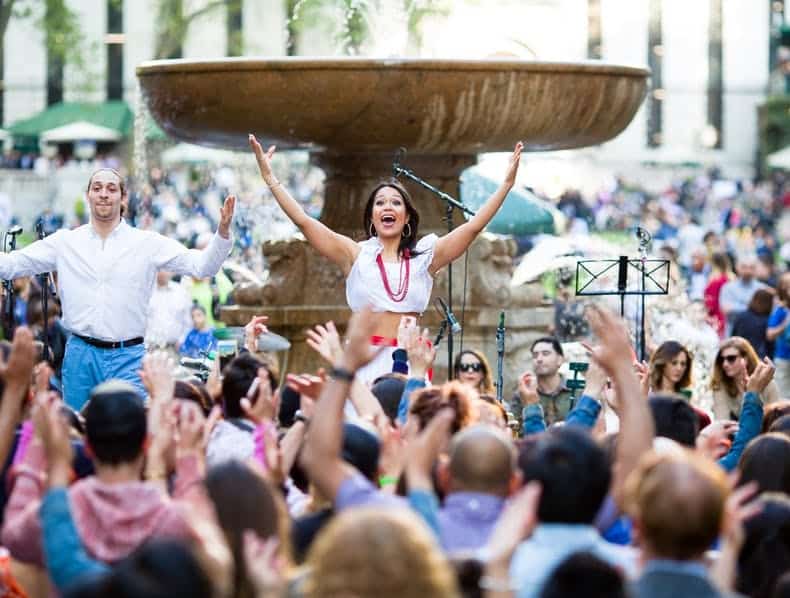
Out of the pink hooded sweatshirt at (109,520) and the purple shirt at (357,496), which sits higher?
the purple shirt at (357,496)

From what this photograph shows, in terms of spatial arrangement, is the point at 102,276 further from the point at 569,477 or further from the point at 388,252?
the point at 569,477

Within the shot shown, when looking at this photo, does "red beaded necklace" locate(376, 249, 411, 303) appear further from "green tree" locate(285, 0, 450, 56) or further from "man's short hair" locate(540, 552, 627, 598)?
"green tree" locate(285, 0, 450, 56)

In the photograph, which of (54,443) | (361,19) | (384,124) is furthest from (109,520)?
(361,19)

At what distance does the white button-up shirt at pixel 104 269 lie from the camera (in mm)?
9891

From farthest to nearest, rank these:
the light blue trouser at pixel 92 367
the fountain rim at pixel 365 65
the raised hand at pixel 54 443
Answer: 1. the fountain rim at pixel 365 65
2. the light blue trouser at pixel 92 367
3. the raised hand at pixel 54 443

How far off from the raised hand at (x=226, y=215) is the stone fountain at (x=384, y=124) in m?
3.35

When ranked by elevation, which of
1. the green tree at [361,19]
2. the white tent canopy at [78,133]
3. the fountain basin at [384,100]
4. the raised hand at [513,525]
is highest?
the white tent canopy at [78,133]

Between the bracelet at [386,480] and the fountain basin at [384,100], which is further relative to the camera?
the fountain basin at [384,100]

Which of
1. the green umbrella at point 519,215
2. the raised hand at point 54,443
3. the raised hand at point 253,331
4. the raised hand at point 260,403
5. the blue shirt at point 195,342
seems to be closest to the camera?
the raised hand at point 54,443

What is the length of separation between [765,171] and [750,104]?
4.35 meters

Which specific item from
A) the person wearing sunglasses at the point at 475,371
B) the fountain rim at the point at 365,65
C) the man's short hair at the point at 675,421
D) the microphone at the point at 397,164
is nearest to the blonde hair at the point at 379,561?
the man's short hair at the point at 675,421

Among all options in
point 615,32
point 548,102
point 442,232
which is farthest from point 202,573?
point 615,32

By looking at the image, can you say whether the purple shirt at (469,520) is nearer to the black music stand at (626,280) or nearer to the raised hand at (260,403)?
the raised hand at (260,403)

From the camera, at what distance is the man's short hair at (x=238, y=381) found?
7.39 m
